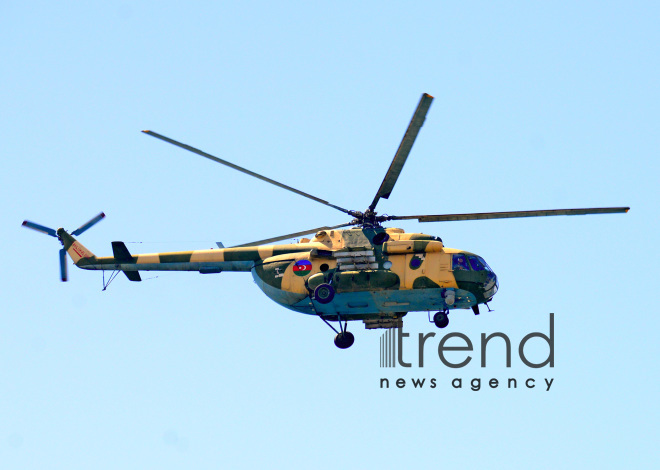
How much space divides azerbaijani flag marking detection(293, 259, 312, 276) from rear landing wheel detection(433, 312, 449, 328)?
427 cm

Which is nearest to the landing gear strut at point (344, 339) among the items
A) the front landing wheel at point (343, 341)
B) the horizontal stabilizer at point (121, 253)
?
the front landing wheel at point (343, 341)

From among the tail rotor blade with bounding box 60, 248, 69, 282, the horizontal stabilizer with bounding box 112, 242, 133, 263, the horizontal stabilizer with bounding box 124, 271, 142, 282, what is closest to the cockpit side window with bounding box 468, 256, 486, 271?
the horizontal stabilizer with bounding box 124, 271, 142, 282

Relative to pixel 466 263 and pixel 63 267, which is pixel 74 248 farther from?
pixel 466 263

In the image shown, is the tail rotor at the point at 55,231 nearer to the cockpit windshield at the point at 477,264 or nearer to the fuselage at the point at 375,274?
the fuselage at the point at 375,274

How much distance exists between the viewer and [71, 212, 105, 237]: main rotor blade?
37.1m

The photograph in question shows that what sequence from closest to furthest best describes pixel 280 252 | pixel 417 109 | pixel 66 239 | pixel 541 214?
1. pixel 417 109
2. pixel 541 214
3. pixel 280 252
4. pixel 66 239

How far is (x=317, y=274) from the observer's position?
3334 cm

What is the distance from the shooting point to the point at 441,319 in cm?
3328

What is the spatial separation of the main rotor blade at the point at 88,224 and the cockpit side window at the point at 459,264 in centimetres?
1283

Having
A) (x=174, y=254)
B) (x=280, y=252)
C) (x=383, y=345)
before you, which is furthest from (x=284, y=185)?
(x=383, y=345)

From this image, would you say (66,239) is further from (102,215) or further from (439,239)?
(439,239)

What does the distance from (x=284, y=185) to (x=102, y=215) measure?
27.4 feet

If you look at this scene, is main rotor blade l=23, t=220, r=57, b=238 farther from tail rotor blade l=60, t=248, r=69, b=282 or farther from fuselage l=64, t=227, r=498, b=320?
fuselage l=64, t=227, r=498, b=320

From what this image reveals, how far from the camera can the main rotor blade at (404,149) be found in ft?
→ 96.7
